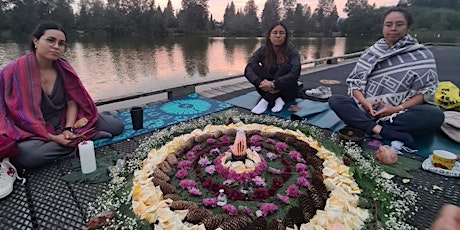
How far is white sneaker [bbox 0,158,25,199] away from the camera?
181 cm

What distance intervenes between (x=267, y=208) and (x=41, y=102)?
2247 millimetres

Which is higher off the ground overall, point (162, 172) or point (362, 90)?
point (362, 90)

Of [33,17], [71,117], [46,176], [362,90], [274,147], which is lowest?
[46,176]

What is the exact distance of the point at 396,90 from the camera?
2762 mm

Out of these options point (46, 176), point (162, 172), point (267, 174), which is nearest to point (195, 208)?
point (162, 172)

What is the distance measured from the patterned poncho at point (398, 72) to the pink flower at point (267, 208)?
80.6 inches

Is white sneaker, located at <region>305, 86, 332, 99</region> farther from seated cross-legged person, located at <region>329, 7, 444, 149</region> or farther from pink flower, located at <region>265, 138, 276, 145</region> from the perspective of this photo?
pink flower, located at <region>265, 138, 276, 145</region>

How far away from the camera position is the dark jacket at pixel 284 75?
3631 millimetres

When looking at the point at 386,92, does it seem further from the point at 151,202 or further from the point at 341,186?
the point at 151,202

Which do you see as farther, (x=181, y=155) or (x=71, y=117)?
(x=71, y=117)

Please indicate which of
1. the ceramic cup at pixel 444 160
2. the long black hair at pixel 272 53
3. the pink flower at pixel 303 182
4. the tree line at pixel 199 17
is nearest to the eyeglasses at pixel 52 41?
the pink flower at pixel 303 182

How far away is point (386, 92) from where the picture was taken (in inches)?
111

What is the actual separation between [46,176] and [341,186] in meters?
2.20

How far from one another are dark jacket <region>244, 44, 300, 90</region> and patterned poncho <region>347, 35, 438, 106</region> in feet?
2.91
